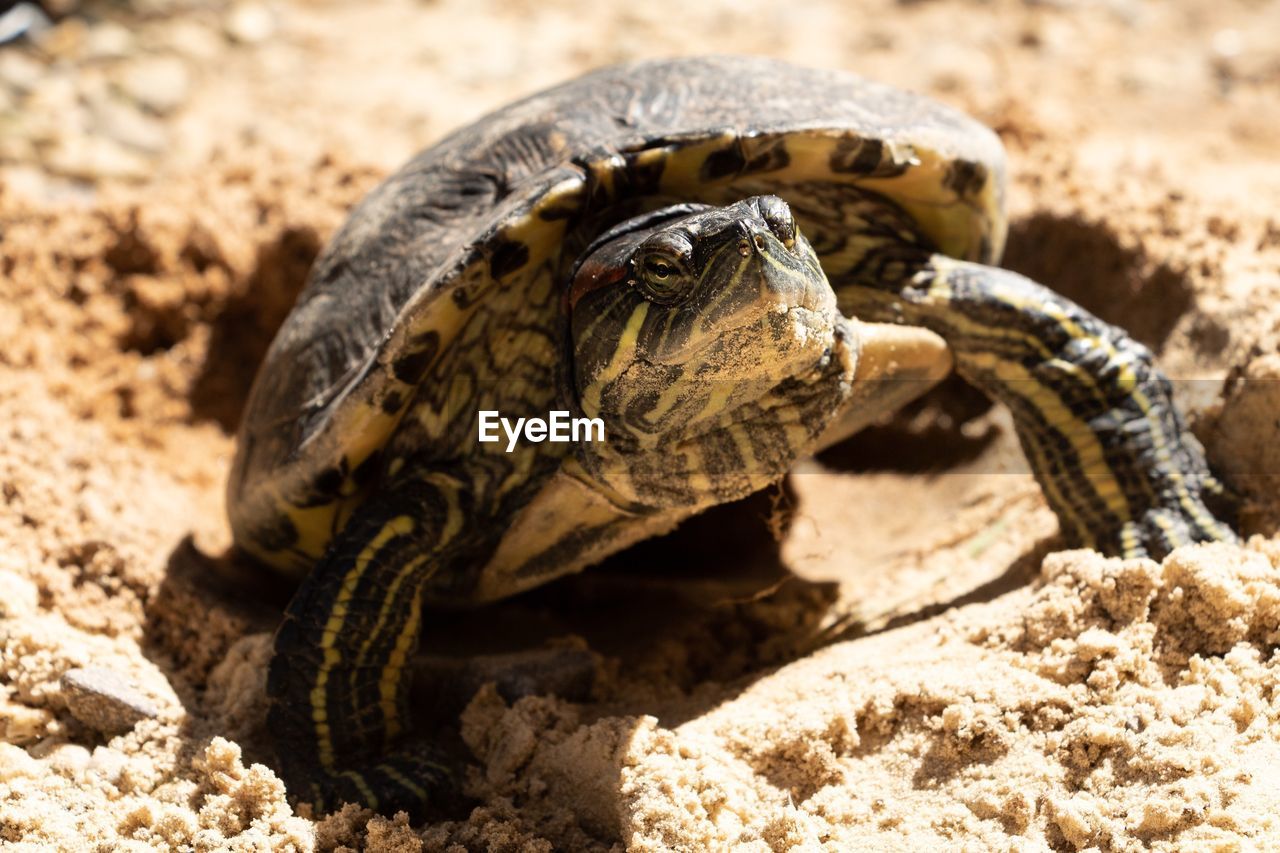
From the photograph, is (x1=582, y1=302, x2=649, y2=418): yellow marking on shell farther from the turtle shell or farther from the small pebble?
the small pebble

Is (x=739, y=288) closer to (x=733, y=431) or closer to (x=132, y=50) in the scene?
(x=733, y=431)

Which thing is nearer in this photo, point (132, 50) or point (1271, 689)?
point (1271, 689)

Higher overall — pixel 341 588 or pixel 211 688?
pixel 341 588

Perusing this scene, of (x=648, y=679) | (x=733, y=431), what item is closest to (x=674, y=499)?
(x=733, y=431)

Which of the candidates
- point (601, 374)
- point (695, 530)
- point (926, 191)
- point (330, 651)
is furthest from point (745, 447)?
point (695, 530)

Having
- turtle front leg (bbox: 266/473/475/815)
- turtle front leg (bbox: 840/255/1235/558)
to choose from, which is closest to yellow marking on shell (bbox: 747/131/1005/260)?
turtle front leg (bbox: 840/255/1235/558)

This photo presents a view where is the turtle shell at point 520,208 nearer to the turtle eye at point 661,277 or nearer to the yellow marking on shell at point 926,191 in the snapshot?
the yellow marking on shell at point 926,191

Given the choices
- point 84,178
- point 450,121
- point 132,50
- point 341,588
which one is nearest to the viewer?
point 341,588
